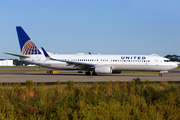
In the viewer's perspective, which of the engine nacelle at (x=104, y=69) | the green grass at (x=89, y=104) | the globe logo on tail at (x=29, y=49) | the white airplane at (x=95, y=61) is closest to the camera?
the green grass at (x=89, y=104)

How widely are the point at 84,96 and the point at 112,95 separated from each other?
5.93 ft

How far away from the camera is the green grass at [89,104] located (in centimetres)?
1056

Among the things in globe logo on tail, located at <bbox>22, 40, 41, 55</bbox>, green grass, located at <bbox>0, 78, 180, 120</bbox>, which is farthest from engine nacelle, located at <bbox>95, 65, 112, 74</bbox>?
green grass, located at <bbox>0, 78, 180, 120</bbox>

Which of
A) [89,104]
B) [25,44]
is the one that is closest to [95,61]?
[25,44]

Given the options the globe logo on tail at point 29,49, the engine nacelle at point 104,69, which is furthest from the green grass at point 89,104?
the globe logo on tail at point 29,49

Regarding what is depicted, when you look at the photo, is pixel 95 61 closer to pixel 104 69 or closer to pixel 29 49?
pixel 104 69

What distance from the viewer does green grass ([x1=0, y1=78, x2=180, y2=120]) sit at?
10.6 m

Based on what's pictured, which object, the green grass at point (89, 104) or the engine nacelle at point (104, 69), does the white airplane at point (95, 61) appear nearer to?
the engine nacelle at point (104, 69)

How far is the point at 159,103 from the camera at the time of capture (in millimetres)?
12555

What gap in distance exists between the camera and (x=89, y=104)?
480 inches

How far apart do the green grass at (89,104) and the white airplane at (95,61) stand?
20991mm

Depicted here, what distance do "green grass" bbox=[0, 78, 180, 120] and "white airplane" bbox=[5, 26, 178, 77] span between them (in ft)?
68.9

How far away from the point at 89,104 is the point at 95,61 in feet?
88.3

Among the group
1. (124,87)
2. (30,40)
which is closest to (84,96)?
(124,87)
